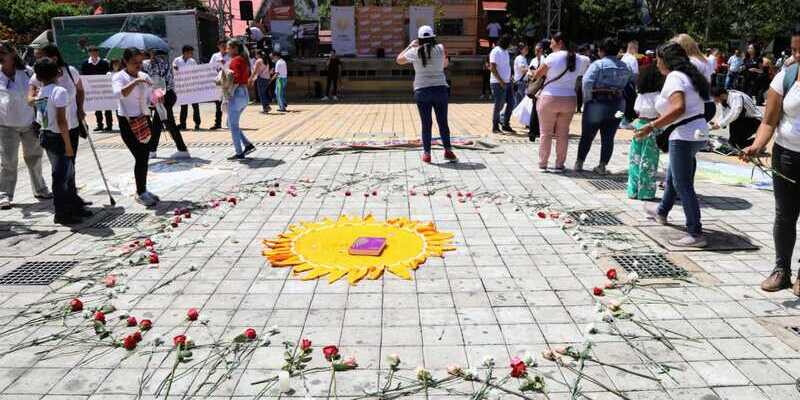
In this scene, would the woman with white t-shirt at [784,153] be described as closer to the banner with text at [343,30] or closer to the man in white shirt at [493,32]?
the banner with text at [343,30]

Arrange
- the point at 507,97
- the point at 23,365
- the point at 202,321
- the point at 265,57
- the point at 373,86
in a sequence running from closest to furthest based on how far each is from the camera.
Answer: the point at 23,365, the point at 202,321, the point at 507,97, the point at 265,57, the point at 373,86

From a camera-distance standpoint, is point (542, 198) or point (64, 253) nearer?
point (64, 253)

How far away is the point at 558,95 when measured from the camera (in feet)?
25.3

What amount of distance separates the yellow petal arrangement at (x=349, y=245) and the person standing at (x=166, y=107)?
10.9 feet

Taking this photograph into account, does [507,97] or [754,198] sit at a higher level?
[507,97]

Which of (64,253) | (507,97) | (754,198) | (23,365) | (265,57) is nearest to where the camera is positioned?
(23,365)

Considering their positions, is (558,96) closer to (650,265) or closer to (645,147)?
(645,147)

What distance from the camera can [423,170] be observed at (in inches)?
326

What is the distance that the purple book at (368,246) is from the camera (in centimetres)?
483

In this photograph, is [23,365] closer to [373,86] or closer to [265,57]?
[265,57]

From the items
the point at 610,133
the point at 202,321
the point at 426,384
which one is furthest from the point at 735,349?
the point at 610,133

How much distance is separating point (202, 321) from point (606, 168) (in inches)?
250

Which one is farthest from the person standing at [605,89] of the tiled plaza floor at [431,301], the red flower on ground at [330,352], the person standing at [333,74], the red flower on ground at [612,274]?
the person standing at [333,74]

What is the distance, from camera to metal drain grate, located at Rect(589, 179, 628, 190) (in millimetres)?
7191
